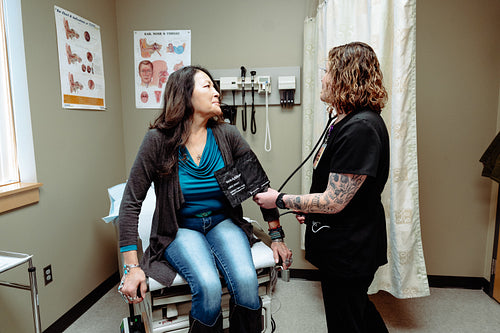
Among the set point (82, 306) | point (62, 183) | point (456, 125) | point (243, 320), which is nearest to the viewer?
point (243, 320)

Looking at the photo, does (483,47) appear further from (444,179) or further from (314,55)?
(314,55)

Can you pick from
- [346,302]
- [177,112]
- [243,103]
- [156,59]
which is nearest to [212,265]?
[346,302]

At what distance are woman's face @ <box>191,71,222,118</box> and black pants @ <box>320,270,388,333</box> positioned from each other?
79 centimetres

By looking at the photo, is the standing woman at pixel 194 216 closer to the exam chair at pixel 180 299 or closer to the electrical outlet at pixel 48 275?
the exam chair at pixel 180 299

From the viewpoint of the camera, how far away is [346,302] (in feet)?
3.98

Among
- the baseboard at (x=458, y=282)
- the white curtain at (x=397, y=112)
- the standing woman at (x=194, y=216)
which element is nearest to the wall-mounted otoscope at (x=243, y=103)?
the white curtain at (x=397, y=112)

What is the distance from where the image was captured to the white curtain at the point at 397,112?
5.34ft

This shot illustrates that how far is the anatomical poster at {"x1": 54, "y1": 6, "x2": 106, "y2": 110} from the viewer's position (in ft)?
6.12

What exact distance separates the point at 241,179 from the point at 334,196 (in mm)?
414

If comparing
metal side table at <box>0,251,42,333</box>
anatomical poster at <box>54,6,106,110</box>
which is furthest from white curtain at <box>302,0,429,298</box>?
metal side table at <box>0,251,42,333</box>

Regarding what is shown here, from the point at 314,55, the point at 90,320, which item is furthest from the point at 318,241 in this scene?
the point at 90,320

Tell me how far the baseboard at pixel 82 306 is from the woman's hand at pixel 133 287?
920 millimetres

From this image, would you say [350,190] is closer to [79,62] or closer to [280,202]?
[280,202]

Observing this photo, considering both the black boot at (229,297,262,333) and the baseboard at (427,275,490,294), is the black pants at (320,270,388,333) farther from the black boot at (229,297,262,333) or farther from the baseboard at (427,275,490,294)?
the baseboard at (427,275,490,294)
